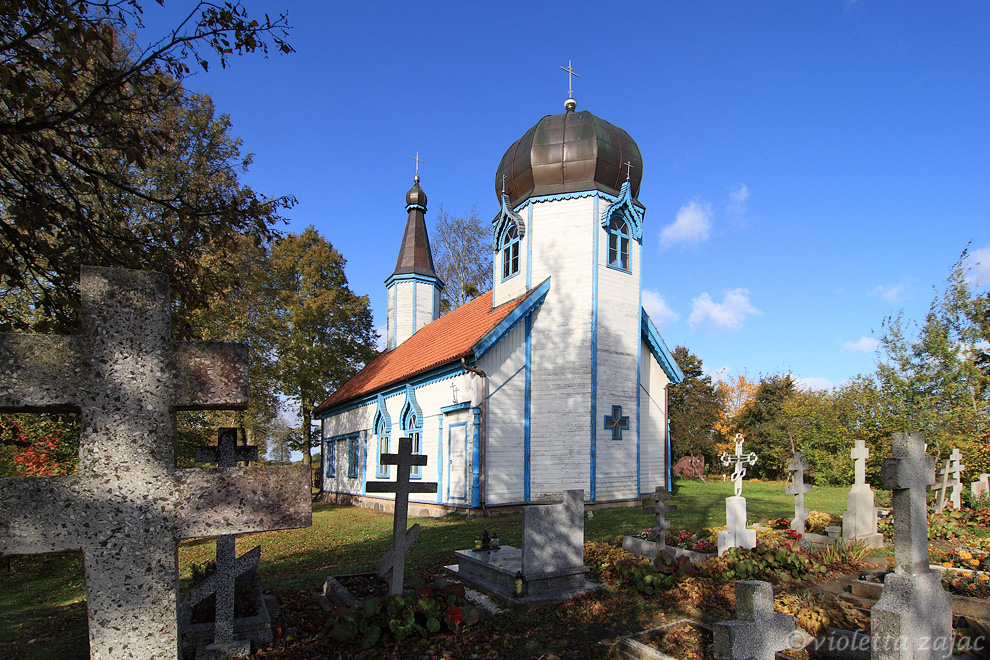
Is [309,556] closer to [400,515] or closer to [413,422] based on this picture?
[400,515]

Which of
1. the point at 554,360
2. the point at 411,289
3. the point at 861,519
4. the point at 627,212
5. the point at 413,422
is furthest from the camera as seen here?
the point at 411,289

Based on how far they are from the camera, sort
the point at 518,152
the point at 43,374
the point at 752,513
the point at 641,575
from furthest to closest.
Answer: the point at 518,152
the point at 752,513
the point at 641,575
the point at 43,374

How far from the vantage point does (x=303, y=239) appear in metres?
29.4

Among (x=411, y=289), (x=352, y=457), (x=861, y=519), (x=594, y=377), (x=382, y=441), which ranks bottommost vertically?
(x=352, y=457)

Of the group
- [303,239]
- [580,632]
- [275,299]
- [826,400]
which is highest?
[303,239]

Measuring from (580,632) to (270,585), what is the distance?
4.99 m

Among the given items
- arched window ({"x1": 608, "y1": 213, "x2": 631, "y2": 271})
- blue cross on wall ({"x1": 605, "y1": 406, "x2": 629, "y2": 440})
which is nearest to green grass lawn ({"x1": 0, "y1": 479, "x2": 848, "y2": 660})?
blue cross on wall ({"x1": 605, "y1": 406, "x2": 629, "y2": 440})

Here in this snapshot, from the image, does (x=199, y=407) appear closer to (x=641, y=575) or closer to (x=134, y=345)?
(x=134, y=345)

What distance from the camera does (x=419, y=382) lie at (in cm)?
1881

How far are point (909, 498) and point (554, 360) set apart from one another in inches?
480

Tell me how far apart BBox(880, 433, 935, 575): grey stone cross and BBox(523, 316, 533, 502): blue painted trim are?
37.7 feet

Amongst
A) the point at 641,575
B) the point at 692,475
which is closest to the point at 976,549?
the point at 641,575

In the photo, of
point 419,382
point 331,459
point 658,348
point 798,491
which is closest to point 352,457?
point 331,459

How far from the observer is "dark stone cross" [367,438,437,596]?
628cm
